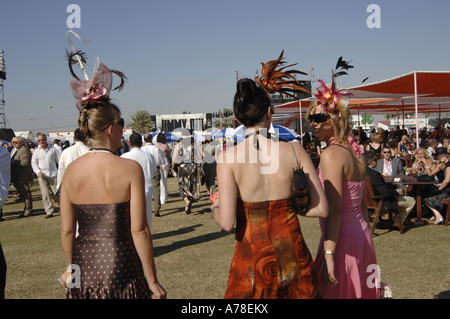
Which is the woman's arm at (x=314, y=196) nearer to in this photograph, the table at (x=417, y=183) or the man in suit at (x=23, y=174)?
the table at (x=417, y=183)

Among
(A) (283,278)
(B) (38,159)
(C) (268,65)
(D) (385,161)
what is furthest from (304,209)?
(B) (38,159)

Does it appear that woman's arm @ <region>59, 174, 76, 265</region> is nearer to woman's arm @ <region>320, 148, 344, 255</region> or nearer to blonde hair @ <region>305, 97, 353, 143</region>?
woman's arm @ <region>320, 148, 344, 255</region>

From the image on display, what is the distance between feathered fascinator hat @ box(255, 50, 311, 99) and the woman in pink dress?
0.36 m

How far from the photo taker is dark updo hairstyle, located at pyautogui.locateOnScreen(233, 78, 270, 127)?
7.16 ft

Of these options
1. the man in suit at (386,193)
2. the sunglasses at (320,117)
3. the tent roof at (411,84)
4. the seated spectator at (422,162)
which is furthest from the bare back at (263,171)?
the tent roof at (411,84)

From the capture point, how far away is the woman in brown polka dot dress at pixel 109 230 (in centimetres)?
222

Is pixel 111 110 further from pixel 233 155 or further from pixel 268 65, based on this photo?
pixel 268 65

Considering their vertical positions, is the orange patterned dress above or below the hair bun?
below

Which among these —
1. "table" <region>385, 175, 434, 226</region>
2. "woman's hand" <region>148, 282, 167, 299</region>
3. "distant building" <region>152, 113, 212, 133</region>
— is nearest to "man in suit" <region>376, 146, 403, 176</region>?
"table" <region>385, 175, 434, 226</region>

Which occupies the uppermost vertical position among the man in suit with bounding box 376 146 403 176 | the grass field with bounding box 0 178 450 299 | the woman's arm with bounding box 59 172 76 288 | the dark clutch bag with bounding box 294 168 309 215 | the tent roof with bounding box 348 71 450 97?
the tent roof with bounding box 348 71 450 97

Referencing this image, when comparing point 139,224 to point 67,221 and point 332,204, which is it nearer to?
point 67,221

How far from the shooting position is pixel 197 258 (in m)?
5.82

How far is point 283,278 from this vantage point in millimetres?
2135

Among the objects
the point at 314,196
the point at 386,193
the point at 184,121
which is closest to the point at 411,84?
the point at 386,193
